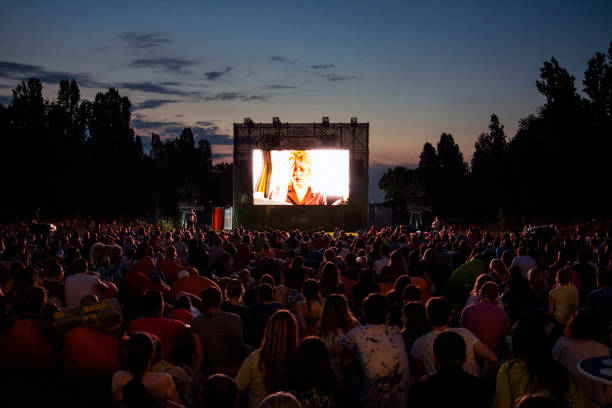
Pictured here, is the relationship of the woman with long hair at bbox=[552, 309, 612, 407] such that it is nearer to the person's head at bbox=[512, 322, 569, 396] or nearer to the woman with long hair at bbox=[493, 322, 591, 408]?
the woman with long hair at bbox=[493, 322, 591, 408]

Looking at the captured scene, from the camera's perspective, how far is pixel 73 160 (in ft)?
159

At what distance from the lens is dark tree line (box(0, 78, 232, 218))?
40125 millimetres

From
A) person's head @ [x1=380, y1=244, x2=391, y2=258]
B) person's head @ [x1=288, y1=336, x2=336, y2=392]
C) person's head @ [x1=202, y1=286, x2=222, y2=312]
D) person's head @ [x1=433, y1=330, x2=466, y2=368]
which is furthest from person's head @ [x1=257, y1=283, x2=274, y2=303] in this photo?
person's head @ [x1=380, y1=244, x2=391, y2=258]

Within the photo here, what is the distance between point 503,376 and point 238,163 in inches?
1136

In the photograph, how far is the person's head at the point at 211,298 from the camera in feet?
17.3

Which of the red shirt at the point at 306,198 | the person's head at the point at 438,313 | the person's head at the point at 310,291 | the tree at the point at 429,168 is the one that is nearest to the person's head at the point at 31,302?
the person's head at the point at 310,291

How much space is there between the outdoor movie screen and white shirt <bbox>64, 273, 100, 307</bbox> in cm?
2233

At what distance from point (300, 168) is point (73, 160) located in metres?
26.7

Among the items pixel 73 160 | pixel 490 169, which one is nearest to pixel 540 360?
pixel 73 160

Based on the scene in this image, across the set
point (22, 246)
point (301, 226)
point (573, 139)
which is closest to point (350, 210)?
point (301, 226)

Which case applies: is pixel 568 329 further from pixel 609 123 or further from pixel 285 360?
pixel 609 123

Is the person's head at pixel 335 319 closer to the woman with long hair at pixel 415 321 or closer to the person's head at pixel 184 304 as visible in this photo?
the woman with long hair at pixel 415 321

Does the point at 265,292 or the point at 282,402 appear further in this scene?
the point at 265,292

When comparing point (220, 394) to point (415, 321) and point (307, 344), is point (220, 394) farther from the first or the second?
point (415, 321)
